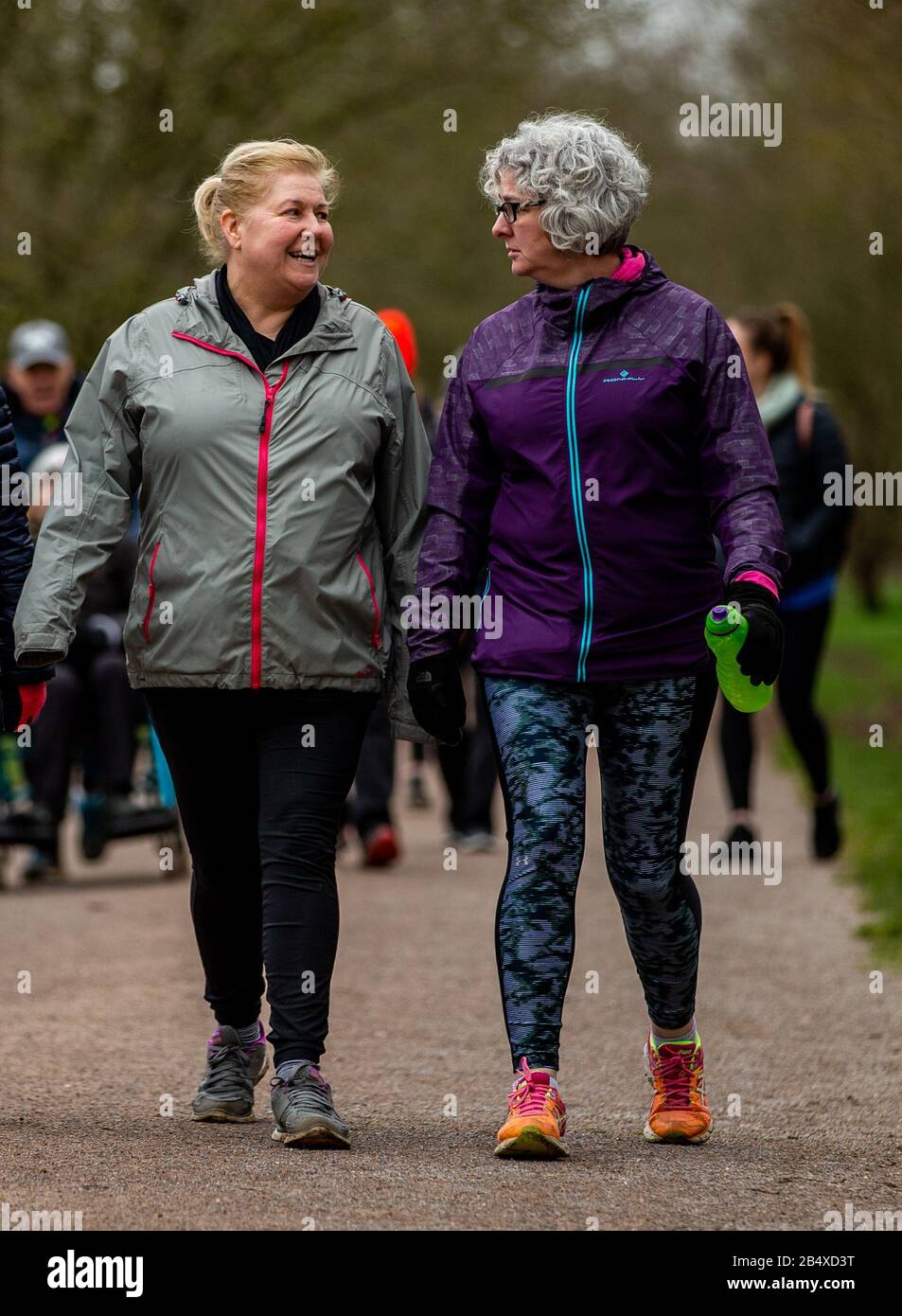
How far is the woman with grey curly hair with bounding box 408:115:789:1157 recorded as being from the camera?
15.4ft

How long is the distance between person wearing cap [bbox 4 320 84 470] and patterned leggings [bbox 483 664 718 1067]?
18.8 feet

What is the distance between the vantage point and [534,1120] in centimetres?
457

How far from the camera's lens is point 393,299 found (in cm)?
2644

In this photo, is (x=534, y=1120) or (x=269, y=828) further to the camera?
(x=269, y=828)

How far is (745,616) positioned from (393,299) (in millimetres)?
22322

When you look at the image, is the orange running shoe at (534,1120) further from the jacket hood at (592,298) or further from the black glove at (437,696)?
the jacket hood at (592,298)

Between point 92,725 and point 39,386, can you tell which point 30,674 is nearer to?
point 92,725

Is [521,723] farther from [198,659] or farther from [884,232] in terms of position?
[884,232]

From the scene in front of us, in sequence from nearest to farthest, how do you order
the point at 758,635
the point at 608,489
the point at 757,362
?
the point at 758,635 → the point at 608,489 → the point at 757,362

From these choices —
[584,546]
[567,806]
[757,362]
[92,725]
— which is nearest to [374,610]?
[584,546]

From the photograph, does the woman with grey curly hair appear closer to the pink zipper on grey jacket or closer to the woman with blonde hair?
the woman with blonde hair

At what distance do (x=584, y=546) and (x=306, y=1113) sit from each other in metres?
1.28

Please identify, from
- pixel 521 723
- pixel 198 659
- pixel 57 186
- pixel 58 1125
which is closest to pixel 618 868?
pixel 521 723

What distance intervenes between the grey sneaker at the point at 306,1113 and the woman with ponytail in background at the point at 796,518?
17.6 feet
